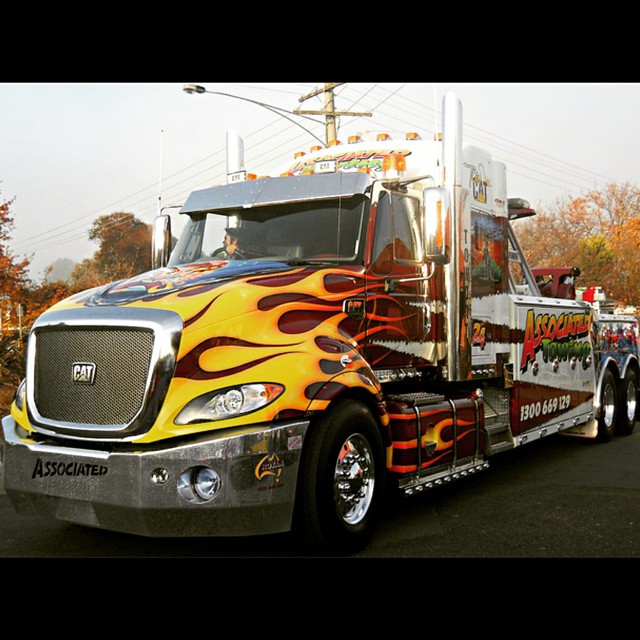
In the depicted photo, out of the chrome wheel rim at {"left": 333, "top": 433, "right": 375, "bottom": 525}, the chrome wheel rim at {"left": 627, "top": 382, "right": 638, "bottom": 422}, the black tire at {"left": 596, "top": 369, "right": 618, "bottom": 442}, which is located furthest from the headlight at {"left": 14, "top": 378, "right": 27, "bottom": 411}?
the chrome wheel rim at {"left": 627, "top": 382, "right": 638, "bottom": 422}

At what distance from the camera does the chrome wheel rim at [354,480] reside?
489cm

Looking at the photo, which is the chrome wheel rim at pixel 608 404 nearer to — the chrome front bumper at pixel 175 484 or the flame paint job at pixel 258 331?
the flame paint job at pixel 258 331

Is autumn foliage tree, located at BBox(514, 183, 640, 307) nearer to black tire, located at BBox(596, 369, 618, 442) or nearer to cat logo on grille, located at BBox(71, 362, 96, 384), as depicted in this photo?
black tire, located at BBox(596, 369, 618, 442)

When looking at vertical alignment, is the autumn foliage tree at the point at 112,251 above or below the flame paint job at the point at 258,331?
above

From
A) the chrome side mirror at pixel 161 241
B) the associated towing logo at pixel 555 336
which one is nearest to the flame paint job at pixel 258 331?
the chrome side mirror at pixel 161 241

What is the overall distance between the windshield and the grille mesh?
60.2 inches

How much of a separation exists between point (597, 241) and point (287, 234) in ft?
99.2

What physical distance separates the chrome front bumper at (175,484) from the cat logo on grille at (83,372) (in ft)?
1.37

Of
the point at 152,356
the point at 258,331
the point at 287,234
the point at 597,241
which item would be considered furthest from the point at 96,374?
the point at 597,241

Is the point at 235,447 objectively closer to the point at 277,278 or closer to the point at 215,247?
the point at 277,278

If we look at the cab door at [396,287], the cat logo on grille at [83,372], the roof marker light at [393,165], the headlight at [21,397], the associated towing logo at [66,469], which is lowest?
the associated towing logo at [66,469]

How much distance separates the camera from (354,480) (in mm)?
5008
